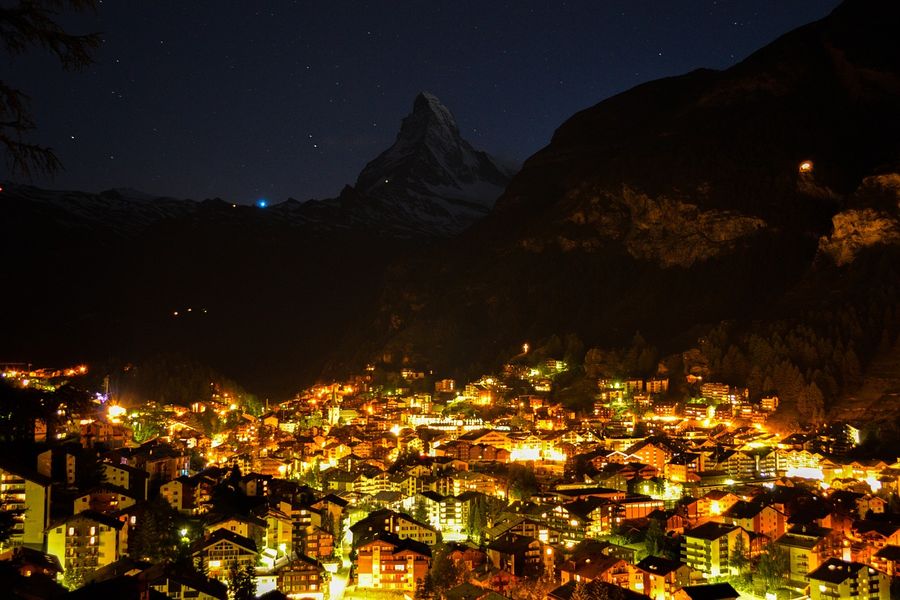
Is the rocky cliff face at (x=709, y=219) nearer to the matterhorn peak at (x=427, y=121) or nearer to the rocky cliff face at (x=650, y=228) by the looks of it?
the rocky cliff face at (x=650, y=228)

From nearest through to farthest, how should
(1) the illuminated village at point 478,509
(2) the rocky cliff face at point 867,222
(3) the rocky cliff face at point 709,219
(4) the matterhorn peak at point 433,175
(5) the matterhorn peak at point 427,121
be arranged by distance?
(1) the illuminated village at point 478,509, (2) the rocky cliff face at point 867,222, (3) the rocky cliff face at point 709,219, (4) the matterhorn peak at point 433,175, (5) the matterhorn peak at point 427,121

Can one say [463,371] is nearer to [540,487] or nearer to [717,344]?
[717,344]

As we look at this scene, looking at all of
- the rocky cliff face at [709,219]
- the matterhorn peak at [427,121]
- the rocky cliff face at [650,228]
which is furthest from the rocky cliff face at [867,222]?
the matterhorn peak at [427,121]

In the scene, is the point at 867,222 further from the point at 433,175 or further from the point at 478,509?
the point at 433,175

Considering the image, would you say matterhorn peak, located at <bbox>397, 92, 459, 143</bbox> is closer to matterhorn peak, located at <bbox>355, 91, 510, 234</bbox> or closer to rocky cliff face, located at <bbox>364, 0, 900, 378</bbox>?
matterhorn peak, located at <bbox>355, 91, 510, 234</bbox>

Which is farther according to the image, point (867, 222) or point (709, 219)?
point (709, 219)

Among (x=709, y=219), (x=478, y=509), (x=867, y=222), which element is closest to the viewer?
(x=478, y=509)

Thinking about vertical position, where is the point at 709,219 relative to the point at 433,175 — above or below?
below

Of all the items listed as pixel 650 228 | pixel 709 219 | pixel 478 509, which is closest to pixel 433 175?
pixel 650 228
